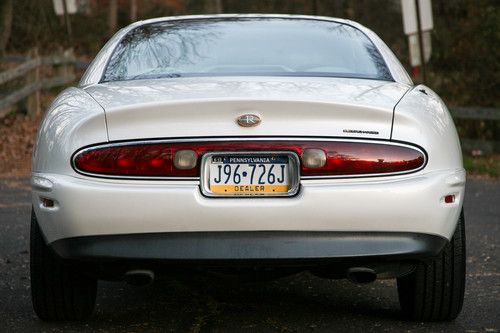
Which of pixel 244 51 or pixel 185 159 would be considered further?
pixel 244 51

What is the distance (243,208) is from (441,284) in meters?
1.16

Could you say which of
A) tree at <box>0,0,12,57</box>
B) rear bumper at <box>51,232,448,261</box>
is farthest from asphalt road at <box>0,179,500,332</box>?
tree at <box>0,0,12,57</box>

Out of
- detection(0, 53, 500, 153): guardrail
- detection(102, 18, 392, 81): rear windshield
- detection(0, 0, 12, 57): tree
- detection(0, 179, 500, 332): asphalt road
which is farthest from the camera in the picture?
detection(0, 0, 12, 57): tree

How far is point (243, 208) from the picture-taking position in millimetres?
4223

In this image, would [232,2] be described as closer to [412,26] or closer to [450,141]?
[412,26]

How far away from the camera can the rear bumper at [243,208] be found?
423 cm

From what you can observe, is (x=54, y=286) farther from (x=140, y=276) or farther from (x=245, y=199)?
(x=245, y=199)

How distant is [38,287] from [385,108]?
1.71 metres

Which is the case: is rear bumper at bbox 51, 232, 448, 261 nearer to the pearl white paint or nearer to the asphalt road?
the pearl white paint

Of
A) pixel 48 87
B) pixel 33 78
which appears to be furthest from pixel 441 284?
pixel 48 87

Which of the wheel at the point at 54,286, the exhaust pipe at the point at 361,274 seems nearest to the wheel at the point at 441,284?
the exhaust pipe at the point at 361,274

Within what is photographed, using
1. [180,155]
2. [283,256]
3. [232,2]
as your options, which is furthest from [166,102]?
[232,2]

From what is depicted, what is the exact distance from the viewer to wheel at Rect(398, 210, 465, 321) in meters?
4.89

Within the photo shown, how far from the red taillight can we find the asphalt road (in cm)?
88
